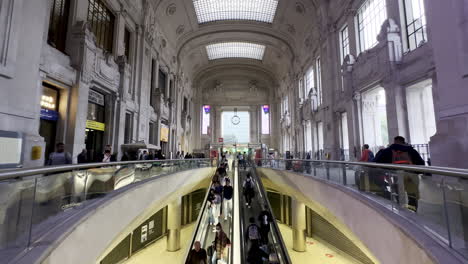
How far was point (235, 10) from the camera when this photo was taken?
22328 millimetres

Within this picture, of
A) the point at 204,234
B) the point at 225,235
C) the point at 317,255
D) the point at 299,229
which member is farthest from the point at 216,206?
the point at 317,255

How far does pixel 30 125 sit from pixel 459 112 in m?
10.5

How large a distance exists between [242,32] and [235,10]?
2.40 metres

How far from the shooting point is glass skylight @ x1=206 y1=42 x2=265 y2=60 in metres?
28.5

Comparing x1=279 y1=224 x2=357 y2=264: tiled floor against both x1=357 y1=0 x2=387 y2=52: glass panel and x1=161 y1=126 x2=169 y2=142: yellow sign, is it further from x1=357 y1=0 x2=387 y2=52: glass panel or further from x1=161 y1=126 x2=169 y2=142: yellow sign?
x1=161 y1=126 x2=169 y2=142: yellow sign

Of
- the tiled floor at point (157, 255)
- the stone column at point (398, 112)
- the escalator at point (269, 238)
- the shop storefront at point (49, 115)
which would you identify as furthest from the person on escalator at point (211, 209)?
the stone column at point (398, 112)

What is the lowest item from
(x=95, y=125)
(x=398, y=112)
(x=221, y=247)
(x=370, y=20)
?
(x=221, y=247)

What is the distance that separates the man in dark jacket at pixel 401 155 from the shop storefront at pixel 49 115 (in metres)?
9.67

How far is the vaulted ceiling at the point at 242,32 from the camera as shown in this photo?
18.6 meters

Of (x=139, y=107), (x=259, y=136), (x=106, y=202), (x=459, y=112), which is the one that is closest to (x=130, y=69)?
(x=139, y=107)

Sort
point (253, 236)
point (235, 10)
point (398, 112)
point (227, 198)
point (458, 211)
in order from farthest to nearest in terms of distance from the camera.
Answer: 1. point (235, 10)
2. point (227, 198)
3. point (398, 112)
4. point (253, 236)
5. point (458, 211)

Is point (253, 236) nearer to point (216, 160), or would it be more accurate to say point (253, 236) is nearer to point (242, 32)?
point (216, 160)

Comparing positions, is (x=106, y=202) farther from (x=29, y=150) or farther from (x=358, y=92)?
(x=358, y=92)

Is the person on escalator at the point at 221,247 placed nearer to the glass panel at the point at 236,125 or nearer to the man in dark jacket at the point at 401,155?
the man in dark jacket at the point at 401,155
